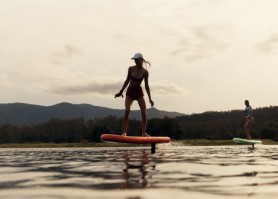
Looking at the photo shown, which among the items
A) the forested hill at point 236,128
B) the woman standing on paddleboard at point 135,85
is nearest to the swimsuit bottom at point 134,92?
the woman standing on paddleboard at point 135,85

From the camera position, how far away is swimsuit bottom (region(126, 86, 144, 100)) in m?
15.3

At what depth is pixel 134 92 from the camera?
15336 millimetres

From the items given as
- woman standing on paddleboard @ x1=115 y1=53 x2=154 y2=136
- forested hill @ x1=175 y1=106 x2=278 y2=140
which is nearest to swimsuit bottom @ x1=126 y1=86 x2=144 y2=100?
woman standing on paddleboard @ x1=115 y1=53 x2=154 y2=136

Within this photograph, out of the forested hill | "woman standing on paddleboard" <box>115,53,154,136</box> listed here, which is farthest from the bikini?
the forested hill

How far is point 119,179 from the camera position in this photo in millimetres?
6266

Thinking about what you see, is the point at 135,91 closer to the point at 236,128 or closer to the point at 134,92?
the point at 134,92

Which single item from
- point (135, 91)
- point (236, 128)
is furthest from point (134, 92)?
point (236, 128)

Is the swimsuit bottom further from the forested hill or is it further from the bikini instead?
the forested hill

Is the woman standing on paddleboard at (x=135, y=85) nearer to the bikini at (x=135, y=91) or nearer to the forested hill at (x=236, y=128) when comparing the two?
the bikini at (x=135, y=91)

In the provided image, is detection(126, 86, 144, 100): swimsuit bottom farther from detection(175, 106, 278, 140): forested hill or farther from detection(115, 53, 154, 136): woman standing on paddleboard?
detection(175, 106, 278, 140): forested hill

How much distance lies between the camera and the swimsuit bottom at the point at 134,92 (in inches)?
602

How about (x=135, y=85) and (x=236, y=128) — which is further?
(x=236, y=128)

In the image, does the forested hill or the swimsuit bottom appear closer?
the swimsuit bottom

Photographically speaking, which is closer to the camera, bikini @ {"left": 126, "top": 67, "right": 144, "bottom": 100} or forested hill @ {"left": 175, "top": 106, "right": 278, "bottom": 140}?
bikini @ {"left": 126, "top": 67, "right": 144, "bottom": 100}
